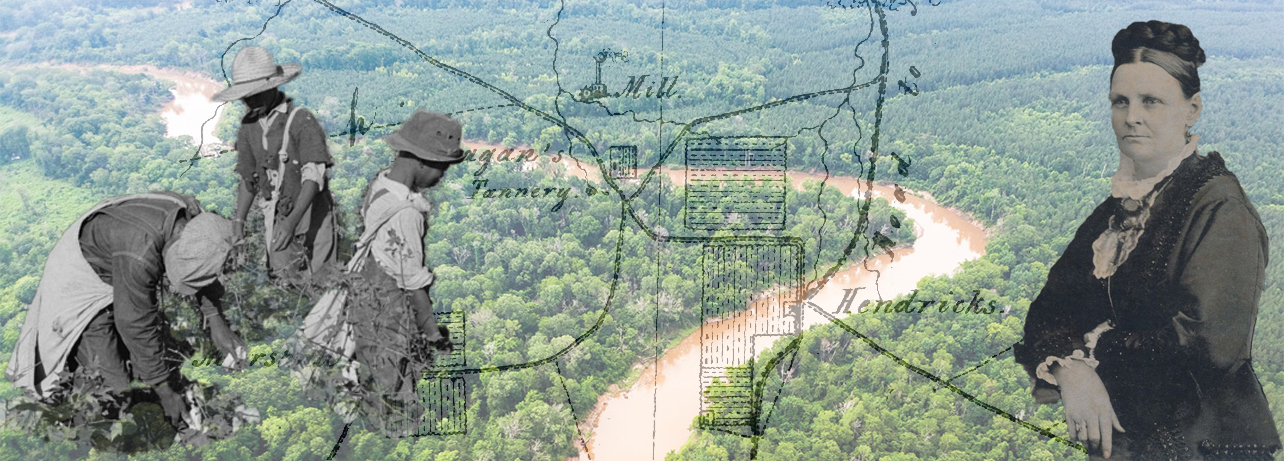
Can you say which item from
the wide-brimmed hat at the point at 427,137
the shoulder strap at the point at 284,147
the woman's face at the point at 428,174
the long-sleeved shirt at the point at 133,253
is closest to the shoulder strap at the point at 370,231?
the woman's face at the point at 428,174

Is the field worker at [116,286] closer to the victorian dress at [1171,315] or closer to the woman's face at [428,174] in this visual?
the woman's face at [428,174]

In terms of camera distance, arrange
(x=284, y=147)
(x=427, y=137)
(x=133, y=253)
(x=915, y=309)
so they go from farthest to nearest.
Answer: (x=915, y=309) < (x=284, y=147) < (x=427, y=137) < (x=133, y=253)

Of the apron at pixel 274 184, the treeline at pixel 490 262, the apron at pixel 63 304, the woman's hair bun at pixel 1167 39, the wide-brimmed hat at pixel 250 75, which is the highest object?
the wide-brimmed hat at pixel 250 75

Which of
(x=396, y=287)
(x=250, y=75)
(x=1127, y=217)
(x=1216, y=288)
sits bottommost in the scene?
(x=1216, y=288)

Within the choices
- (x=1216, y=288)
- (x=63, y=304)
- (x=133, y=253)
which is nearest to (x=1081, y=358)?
(x=1216, y=288)

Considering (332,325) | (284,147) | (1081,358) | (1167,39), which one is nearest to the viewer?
(284,147)

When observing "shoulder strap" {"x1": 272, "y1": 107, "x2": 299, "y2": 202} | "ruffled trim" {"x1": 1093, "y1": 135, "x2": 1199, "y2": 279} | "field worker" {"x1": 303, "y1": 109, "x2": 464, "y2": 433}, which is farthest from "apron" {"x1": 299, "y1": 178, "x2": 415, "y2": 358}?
"ruffled trim" {"x1": 1093, "y1": 135, "x2": 1199, "y2": 279}

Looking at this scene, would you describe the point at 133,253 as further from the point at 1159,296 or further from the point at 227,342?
the point at 1159,296

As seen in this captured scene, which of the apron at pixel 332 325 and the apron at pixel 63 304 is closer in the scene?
the apron at pixel 63 304
